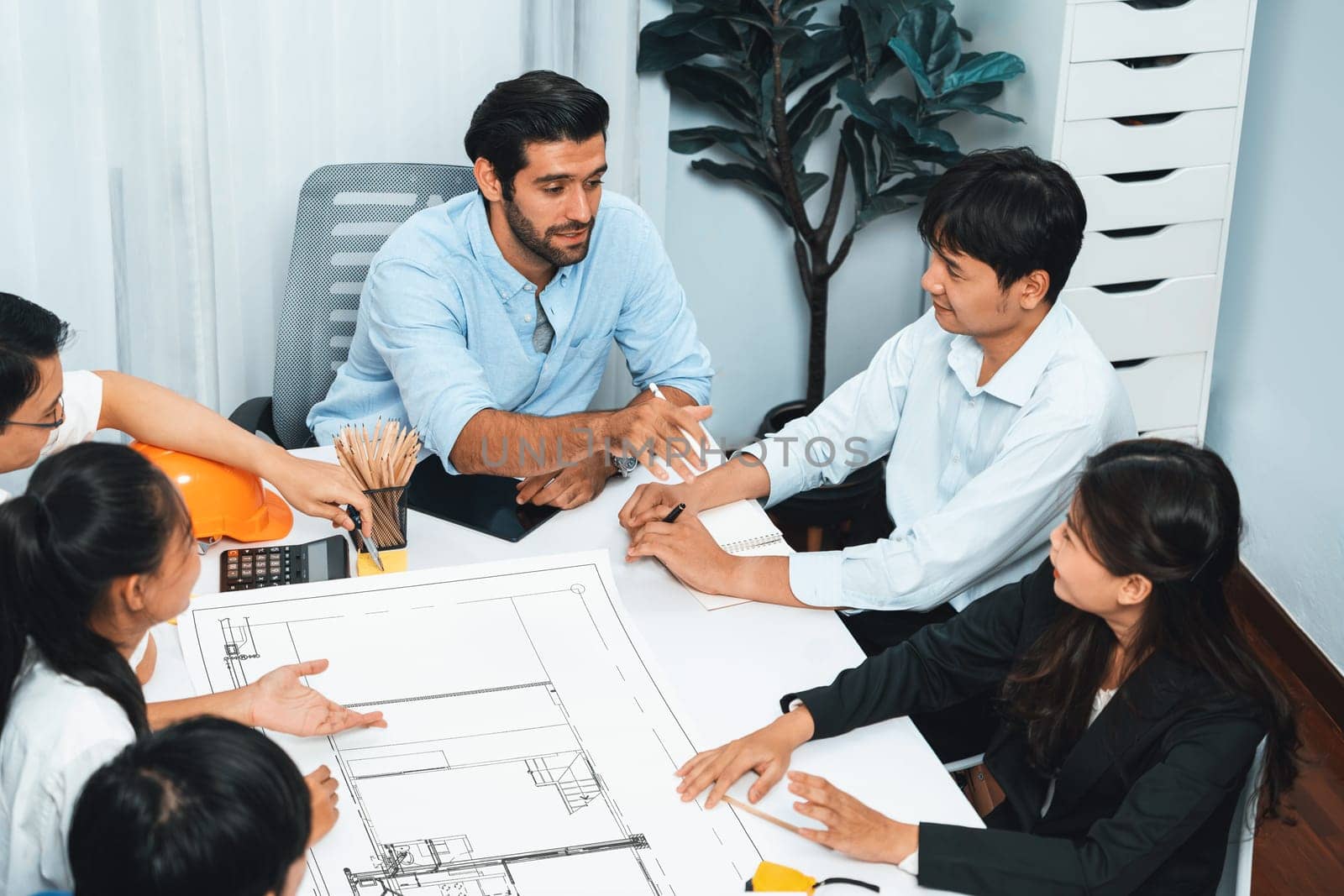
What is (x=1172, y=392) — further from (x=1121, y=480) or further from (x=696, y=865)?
(x=696, y=865)

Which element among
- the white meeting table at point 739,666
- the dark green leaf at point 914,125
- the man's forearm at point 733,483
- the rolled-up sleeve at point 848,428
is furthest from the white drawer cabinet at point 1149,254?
the white meeting table at point 739,666

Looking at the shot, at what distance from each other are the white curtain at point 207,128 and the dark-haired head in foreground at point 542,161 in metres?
0.53

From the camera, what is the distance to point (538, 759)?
4.02ft

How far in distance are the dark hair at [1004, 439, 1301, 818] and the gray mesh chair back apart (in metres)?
1.33

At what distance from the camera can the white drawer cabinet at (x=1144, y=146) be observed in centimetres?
256

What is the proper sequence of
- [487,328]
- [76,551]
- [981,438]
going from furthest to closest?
[487,328], [981,438], [76,551]

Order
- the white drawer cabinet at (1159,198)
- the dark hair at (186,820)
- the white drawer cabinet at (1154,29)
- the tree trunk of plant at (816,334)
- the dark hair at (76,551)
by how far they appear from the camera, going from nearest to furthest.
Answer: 1. the dark hair at (186,820)
2. the dark hair at (76,551)
3. the white drawer cabinet at (1154,29)
4. the white drawer cabinet at (1159,198)
5. the tree trunk of plant at (816,334)

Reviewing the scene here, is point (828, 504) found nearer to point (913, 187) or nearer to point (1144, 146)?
point (913, 187)

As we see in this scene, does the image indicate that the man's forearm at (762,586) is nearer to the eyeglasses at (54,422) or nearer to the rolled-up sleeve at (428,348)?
the rolled-up sleeve at (428,348)

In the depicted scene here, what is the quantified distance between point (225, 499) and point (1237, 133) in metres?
2.14

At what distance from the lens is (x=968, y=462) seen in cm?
184

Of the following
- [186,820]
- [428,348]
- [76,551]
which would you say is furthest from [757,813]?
[428,348]

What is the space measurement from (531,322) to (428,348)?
226mm

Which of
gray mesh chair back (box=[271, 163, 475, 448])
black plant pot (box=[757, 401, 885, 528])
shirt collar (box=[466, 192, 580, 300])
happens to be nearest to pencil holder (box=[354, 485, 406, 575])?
shirt collar (box=[466, 192, 580, 300])
